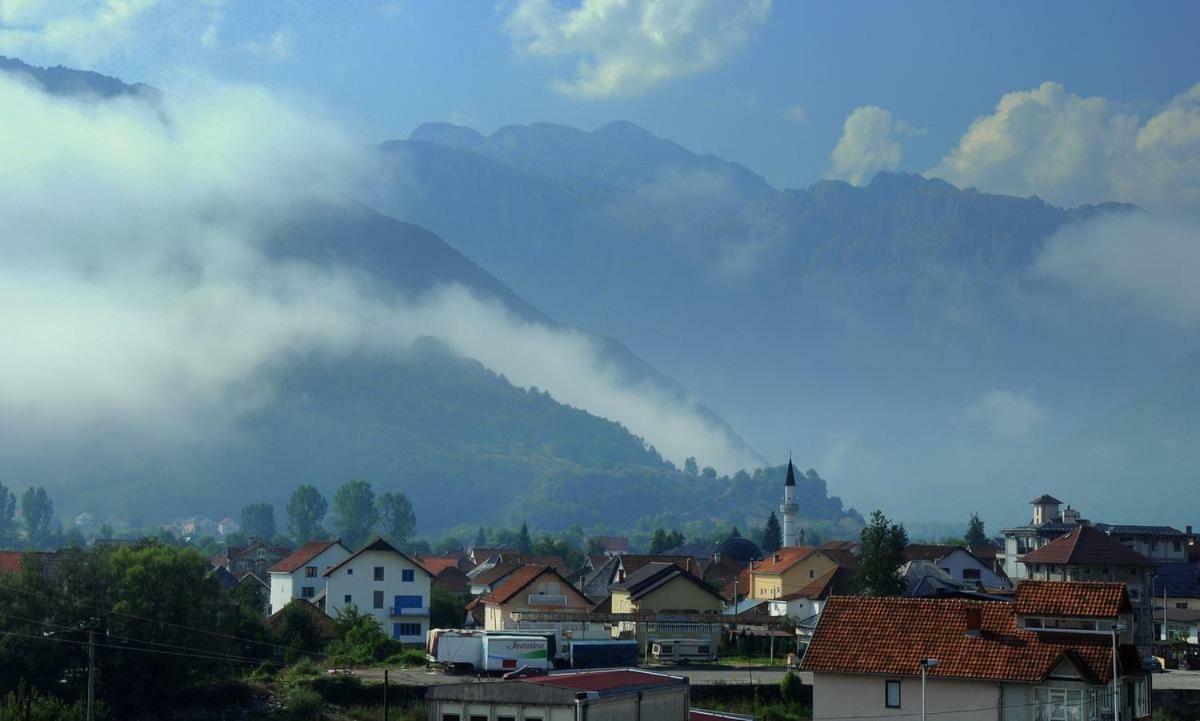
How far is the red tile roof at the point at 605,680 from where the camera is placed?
139 ft

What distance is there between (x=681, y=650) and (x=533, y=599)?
37.3ft

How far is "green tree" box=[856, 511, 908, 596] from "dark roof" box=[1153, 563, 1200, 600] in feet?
79.9

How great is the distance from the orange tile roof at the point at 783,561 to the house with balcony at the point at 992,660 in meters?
63.0

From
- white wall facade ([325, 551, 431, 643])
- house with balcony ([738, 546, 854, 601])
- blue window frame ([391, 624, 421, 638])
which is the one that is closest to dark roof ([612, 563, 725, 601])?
blue window frame ([391, 624, 421, 638])

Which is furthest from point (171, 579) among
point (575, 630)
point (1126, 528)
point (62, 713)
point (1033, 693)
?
point (1126, 528)

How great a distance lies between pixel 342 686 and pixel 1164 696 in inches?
1302

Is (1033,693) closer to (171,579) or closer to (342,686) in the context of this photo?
(342,686)

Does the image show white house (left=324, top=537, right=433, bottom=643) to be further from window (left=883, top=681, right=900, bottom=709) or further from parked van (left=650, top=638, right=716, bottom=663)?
window (left=883, top=681, right=900, bottom=709)

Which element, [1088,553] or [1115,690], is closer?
[1115,690]

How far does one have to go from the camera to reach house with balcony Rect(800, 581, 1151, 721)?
42281mm

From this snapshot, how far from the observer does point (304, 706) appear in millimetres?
58938

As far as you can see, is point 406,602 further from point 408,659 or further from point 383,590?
point 408,659

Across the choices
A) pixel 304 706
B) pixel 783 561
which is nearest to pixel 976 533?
pixel 783 561

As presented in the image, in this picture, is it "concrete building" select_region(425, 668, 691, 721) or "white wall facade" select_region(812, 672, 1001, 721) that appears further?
"white wall facade" select_region(812, 672, 1001, 721)
